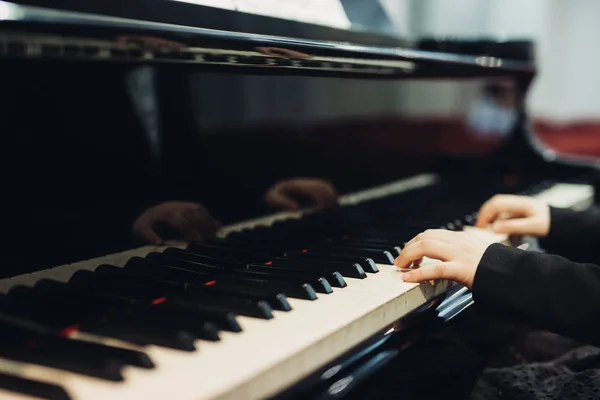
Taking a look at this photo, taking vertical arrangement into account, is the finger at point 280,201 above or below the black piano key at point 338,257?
above

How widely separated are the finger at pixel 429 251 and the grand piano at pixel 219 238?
0.13 ft

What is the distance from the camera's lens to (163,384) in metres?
0.57

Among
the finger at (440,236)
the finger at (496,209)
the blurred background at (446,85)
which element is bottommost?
the finger at (496,209)

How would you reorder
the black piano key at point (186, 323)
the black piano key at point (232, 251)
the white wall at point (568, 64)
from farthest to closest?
the white wall at point (568, 64) → the black piano key at point (232, 251) → the black piano key at point (186, 323)

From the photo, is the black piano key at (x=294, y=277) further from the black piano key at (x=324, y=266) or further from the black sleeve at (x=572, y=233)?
the black sleeve at (x=572, y=233)

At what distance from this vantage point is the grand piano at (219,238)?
64cm

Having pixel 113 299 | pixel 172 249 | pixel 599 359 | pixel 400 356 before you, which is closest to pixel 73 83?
pixel 172 249

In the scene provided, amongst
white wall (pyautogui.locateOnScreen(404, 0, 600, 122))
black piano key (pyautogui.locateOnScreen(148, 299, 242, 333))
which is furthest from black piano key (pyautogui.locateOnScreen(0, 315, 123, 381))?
white wall (pyautogui.locateOnScreen(404, 0, 600, 122))

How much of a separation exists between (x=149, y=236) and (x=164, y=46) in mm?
366

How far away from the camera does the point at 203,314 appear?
716mm

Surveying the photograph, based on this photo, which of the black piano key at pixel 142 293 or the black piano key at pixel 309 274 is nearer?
the black piano key at pixel 142 293

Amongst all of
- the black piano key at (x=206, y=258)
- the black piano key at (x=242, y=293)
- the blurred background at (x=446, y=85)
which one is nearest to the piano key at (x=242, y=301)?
the black piano key at (x=242, y=293)

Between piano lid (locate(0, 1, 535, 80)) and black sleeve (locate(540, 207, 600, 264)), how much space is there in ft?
1.42

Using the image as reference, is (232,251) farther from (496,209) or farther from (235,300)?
(496,209)
